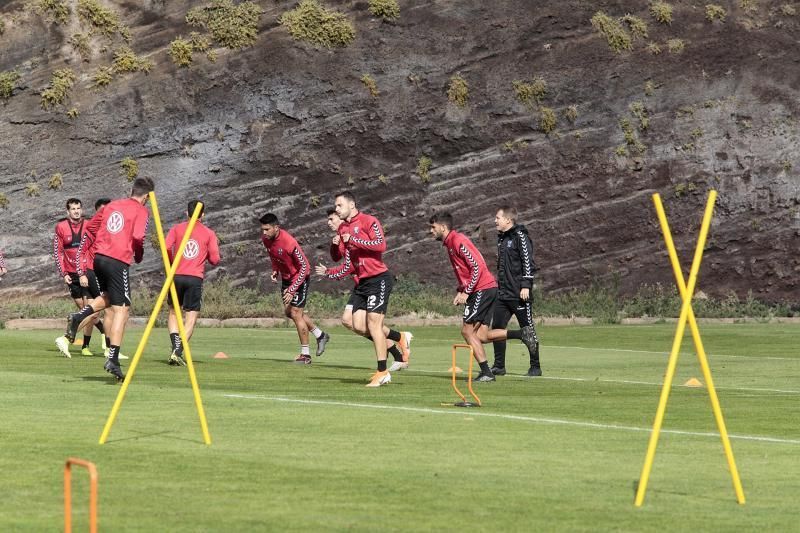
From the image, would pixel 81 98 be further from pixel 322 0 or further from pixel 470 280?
pixel 470 280

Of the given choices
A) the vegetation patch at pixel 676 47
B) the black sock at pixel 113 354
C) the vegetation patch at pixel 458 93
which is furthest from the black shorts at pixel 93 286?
the vegetation patch at pixel 676 47

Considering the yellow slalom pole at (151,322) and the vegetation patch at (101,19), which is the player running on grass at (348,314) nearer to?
the yellow slalom pole at (151,322)

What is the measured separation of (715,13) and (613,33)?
14.3ft

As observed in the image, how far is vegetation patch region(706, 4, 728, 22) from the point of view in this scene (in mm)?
58156

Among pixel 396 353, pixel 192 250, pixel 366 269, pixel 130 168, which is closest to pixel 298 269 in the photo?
pixel 192 250

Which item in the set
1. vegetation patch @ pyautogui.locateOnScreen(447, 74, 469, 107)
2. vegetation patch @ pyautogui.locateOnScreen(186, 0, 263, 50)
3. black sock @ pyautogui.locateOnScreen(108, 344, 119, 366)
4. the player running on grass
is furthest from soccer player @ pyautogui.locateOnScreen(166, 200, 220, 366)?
vegetation patch @ pyautogui.locateOnScreen(186, 0, 263, 50)

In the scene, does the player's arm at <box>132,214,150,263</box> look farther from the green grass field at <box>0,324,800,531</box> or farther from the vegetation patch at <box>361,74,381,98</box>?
the vegetation patch at <box>361,74,381,98</box>

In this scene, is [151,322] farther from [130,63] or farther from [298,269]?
[130,63]

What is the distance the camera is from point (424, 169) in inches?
2095

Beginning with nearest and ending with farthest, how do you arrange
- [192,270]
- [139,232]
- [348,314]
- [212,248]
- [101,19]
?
[139,232] → [348,314] → [192,270] → [212,248] → [101,19]

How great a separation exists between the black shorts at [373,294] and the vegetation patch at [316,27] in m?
36.7

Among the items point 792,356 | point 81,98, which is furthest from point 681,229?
point 792,356

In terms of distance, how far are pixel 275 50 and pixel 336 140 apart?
4.30 m

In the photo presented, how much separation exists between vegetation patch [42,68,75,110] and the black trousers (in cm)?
3537
